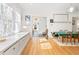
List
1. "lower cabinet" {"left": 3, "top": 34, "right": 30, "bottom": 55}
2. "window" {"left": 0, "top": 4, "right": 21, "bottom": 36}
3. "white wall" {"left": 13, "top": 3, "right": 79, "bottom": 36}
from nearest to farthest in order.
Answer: "lower cabinet" {"left": 3, "top": 34, "right": 30, "bottom": 55} → "window" {"left": 0, "top": 4, "right": 21, "bottom": 36} → "white wall" {"left": 13, "top": 3, "right": 79, "bottom": 36}

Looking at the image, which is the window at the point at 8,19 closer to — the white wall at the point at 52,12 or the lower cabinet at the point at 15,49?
the lower cabinet at the point at 15,49

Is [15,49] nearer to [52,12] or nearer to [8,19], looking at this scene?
[8,19]

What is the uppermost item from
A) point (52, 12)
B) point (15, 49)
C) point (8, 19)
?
point (52, 12)

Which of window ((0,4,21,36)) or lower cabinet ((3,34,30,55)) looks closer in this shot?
lower cabinet ((3,34,30,55))

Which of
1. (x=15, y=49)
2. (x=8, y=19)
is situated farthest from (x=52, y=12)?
(x=15, y=49)

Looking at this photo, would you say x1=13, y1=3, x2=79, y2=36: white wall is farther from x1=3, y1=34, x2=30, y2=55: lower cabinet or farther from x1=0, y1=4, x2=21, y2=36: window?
x1=3, y1=34, x2=30, y2=55: lower cabinet

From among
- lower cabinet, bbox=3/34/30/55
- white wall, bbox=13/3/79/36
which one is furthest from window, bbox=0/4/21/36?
white wall, bbox=13/3/79/36

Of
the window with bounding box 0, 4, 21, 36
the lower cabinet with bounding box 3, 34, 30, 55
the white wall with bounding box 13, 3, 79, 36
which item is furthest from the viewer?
the white wall with bounding box 13, 3, 79, 36

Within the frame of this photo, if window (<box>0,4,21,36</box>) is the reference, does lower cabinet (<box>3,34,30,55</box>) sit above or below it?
below

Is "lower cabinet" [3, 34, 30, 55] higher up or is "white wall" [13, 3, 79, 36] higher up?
"white wall" [13, 3, 79, 36]

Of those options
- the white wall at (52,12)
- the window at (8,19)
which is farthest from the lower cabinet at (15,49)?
the white wall at (52,12)
